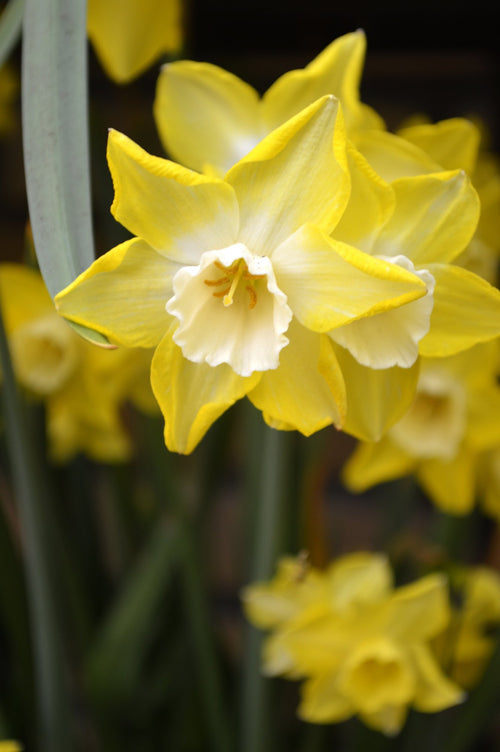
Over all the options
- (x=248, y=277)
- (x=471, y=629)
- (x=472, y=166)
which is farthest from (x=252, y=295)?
(x=471, y=629)

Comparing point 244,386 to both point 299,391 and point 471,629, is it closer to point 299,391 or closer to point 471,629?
point 299,391

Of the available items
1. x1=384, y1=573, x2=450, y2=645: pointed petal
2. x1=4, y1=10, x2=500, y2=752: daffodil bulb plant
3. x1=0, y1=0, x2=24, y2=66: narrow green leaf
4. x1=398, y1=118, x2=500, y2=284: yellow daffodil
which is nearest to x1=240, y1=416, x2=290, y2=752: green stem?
x1=4, y1=10, x2=500, y2=752: daffodil bulb plant

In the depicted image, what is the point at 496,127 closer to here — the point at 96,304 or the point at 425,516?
the point at 425,516

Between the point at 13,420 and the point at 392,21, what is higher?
the point at 392,21

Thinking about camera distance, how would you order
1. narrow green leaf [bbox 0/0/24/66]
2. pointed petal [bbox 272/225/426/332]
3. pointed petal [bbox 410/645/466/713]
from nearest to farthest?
pointed petal [bbox 272/225/426/332] < narrow green leaf [bbox 0/0/24/66] < pointed petal [bbox 410/645/466/713]

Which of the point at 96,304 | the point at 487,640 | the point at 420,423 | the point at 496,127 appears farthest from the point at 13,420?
the point at 496,127

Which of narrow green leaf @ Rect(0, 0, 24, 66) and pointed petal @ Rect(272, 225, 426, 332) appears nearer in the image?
pointed petal @ Rect(272, 225, 426, 332)

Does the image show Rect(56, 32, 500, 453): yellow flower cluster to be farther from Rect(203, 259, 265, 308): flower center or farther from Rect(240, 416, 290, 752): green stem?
Rect(240, 416, 290, 752): green stem
